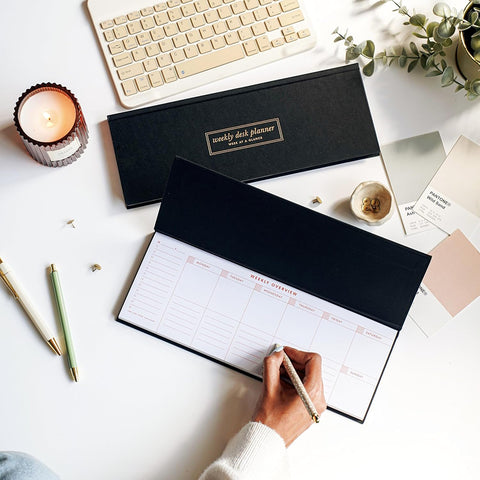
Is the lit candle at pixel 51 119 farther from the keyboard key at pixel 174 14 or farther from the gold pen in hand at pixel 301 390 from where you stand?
the gold pen in hand at pixel 301 390

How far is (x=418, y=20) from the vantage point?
0.88m

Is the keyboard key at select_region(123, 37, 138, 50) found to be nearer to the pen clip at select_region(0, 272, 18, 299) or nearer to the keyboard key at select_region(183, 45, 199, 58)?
the keyboard key at select_region(183, 45, 199, 58)

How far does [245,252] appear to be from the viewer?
2.67ft

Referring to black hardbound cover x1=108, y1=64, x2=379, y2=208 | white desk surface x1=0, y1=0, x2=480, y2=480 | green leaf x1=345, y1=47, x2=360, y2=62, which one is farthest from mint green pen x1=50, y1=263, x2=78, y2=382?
green leaf x1=345, y1=47, x2=360, y2=62

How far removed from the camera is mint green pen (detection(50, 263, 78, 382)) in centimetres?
80

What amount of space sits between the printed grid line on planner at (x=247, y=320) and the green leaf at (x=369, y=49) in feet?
1.37

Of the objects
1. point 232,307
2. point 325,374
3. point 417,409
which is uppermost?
point 232,307

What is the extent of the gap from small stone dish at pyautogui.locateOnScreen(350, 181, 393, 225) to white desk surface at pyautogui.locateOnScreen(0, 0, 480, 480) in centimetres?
3

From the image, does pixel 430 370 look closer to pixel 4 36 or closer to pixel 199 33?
pixel 199 33

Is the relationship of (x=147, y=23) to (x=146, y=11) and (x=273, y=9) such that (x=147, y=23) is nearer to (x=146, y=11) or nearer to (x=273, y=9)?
(x=146, y=11)

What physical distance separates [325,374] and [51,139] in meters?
0.55

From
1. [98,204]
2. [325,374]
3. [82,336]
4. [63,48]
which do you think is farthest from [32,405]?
[63,48]

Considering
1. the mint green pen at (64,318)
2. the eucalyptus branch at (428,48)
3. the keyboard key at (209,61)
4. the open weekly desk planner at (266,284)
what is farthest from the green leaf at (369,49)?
the mint green pen at (64,318)

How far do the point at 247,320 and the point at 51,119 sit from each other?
0.43m
